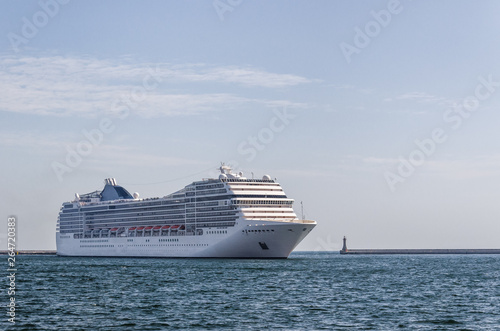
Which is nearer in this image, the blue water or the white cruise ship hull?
the blue water

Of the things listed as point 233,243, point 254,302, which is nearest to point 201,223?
point 233,243

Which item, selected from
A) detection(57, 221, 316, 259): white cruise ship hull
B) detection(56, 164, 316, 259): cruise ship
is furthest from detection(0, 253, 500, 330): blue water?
detection(56, 164, 316, 259): cruise ship

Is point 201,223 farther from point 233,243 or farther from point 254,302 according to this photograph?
point 254,302

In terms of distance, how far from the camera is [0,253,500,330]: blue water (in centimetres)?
4016

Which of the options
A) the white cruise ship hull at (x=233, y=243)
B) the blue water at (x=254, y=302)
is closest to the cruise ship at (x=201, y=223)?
the white cruise ship hull at (x=233, y=243)

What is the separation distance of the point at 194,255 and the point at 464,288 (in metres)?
62.3

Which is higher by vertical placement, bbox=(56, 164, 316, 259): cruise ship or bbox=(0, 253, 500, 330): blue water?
bbox=(56, 164, 316, 259): cruise ship

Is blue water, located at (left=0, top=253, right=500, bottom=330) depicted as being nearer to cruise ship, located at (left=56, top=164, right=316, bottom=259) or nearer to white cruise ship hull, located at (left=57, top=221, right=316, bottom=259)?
white cruise ship hull, located at (left=57, top=221, right=316, bottom=259)

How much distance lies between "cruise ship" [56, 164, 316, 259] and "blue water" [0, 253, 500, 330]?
3221 centimetres

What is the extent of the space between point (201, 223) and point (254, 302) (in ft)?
236

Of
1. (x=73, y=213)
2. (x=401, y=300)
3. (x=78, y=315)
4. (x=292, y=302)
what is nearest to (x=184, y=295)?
(x=292, y=302)

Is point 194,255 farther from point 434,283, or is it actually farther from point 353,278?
point 434,283

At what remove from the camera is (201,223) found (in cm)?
12138

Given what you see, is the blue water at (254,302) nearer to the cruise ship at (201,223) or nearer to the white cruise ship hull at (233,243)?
the white cruise ship hull at (233,243)
